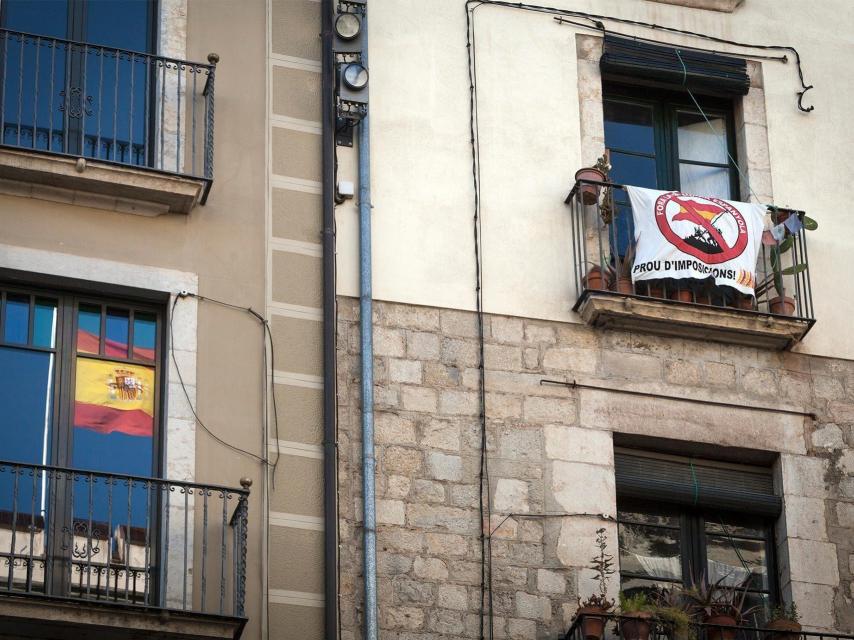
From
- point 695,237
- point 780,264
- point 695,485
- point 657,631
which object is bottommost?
point 657,631

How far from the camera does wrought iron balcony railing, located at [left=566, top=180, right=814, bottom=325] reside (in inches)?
595

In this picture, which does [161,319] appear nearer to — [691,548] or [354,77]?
[354,77]

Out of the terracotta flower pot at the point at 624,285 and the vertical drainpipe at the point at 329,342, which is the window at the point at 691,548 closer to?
the terracotta flower pot at the point at 624,285

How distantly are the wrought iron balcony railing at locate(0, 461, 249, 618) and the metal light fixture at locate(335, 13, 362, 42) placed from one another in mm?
3667

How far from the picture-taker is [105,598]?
42.5 feet

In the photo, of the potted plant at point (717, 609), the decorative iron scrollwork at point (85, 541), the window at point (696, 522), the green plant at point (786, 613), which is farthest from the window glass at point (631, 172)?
the decorative iron scrollwork at point (85, 541)

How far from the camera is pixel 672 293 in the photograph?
15227 millimetres

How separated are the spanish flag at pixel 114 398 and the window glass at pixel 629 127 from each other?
4352 millimetres

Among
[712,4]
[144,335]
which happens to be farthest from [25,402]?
[712,4]

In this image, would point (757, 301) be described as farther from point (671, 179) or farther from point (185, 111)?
point (185, 111)

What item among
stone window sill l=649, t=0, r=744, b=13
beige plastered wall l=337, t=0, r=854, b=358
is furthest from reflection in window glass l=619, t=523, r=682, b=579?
stone window sill l=649, t=0, r=744, b=13

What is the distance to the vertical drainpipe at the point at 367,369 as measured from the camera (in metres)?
13.5

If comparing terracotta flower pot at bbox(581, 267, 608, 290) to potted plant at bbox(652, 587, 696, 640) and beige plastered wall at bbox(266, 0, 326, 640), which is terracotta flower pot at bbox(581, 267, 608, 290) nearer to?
beige plastered wall at bbox(266, 0, 326, 640)

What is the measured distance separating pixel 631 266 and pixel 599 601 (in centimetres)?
280
